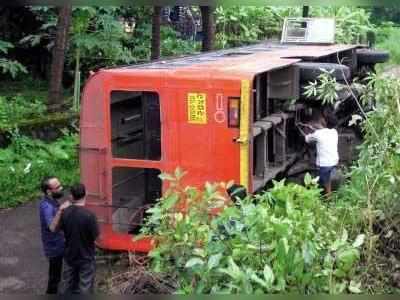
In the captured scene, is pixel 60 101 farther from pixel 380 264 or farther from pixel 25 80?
pixel 380 264

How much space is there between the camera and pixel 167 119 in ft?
20.1

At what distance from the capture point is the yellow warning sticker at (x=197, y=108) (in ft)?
19.6

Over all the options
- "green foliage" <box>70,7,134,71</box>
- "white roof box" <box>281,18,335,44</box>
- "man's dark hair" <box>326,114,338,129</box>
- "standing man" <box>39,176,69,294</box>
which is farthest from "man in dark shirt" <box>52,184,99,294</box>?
"green foliage" <box>70,7,134,71</box>

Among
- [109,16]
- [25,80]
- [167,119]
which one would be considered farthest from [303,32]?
[25,80]

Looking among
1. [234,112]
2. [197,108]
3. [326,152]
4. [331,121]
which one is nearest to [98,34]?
[331,121]

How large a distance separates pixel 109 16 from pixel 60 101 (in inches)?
86.3

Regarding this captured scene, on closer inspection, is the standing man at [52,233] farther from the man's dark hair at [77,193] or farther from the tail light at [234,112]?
the tail light at [234,112]

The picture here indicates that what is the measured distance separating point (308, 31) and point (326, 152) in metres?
4.25

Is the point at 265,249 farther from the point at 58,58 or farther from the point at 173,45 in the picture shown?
the point at 173,45

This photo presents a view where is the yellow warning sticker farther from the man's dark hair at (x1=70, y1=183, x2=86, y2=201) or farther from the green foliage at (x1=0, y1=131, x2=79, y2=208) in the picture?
the green foliage at (x1=0, y1=131, x2=79, y2=208)

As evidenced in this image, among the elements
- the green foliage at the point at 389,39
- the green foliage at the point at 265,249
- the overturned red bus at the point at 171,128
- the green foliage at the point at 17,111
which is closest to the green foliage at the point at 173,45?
the green foliage at the point at 17,111

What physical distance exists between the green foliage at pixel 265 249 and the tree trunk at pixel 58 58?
8.22m

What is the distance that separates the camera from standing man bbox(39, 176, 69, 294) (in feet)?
18.1

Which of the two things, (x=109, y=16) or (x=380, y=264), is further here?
(x=109, y=16)
